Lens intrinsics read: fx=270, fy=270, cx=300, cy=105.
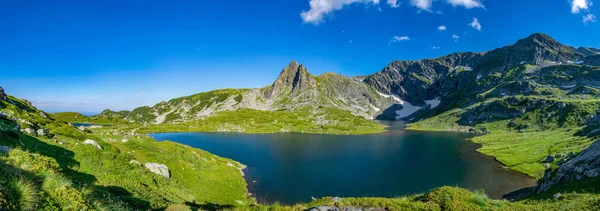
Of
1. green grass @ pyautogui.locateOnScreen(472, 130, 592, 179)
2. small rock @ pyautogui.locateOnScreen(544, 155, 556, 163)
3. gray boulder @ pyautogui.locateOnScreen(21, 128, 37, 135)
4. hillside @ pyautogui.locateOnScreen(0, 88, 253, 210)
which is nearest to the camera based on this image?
hillside @ pyautogui.locateOnScreen(0, 88, 253, 210)

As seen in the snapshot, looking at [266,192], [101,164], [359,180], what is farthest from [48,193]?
[359,180]

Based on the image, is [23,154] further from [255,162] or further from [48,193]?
[255,162]

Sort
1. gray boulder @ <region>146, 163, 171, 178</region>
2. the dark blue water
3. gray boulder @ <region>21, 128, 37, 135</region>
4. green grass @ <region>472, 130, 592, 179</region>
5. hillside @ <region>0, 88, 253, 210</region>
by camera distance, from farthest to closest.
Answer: green grass @ <region>472, 130, 592, 179</region> → the dark blue water → gray boulder @ <region>146, 163, 171, 178</region> → gray boulder @ <region>21, 128, 37, 135</region> → hillside @ <region>0, 88, 253, 210</region>

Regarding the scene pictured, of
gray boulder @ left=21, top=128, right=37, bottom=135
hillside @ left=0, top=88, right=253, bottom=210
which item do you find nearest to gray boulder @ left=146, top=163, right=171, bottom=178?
hillside @ left=0, top=88, right=253, bottom=210

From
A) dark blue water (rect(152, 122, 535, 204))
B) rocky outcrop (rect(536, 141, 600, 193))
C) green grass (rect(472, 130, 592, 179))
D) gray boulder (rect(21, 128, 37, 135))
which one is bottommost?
dark blue water (rect(152, 122, 535, 204))

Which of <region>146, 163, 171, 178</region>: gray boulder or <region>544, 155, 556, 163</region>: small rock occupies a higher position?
<region>146, 163, 171, 178</region>: gray boulder

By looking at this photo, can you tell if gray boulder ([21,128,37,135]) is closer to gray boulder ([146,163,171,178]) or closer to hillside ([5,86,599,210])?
hillside ([5,86,599,210])

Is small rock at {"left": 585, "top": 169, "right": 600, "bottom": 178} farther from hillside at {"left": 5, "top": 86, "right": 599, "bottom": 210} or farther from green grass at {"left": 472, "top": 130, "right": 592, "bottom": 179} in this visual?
green grass at {"left": 472, "top": 130, "right": 592, "bottom": 179}

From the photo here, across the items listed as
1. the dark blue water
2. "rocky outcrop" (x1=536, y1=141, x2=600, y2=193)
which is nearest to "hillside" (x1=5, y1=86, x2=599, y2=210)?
"rocky outcrop" (x1=536, y1=141, x2=600, y2=193)

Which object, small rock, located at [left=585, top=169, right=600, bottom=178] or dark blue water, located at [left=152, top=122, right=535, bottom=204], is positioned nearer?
small rock, located at [left=585, top=169, right=600, bottom=178]

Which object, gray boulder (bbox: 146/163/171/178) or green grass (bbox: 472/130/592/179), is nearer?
gray boulder (bbox: 146/163/171/178)

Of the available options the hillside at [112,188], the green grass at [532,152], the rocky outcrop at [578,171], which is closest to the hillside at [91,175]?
the hillside at [112,188]

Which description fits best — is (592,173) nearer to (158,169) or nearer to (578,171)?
(578,171)

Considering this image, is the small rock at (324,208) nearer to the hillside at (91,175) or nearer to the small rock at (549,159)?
the hillside at (91,175)
